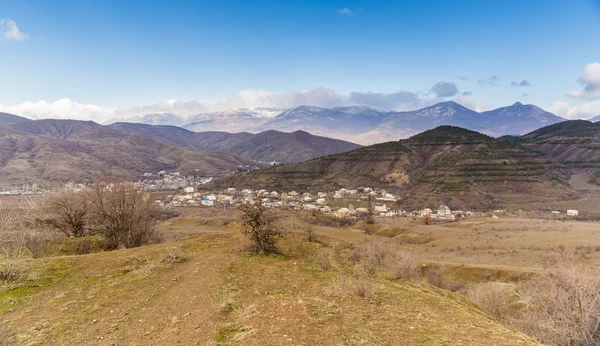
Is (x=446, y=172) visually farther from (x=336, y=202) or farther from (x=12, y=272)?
(x=12, y=272)

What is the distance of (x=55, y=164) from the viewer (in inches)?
6580

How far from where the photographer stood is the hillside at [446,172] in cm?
10338

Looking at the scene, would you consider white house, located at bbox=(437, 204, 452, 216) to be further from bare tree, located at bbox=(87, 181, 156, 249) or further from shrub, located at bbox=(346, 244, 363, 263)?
bare tree, located at bbox=(87, 181, 156, 249)

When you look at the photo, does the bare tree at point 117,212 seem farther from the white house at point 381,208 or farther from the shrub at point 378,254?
the white house at point 381,208

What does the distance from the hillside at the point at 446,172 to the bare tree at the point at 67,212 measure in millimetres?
93493

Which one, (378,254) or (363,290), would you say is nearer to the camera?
(363,290)

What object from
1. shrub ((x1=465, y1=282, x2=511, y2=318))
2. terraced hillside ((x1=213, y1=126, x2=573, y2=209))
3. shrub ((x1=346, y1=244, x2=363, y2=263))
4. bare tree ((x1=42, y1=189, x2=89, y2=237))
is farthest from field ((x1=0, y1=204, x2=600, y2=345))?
terraced hillside ((x1=213, y1=126, x2=573, y2=209))

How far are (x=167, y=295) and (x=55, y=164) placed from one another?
654 ft

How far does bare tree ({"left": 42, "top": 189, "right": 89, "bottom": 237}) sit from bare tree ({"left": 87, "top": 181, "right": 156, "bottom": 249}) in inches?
44.5

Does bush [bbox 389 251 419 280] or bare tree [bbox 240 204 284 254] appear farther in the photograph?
bush [bbox 389 251 419 280]

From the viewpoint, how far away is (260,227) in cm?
1580

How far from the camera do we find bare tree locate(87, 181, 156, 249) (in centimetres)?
2103

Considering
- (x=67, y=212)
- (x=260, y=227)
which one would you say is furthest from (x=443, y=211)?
(x=67, y=212)

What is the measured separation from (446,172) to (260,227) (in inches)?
4686
